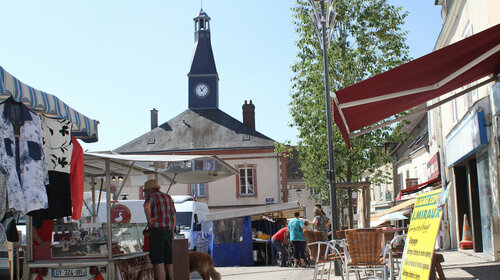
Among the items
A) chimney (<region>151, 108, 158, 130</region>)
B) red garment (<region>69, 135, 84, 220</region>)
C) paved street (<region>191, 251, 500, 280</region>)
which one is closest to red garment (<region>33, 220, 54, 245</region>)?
red garment (<region>69, 135, 84, 220</region>)

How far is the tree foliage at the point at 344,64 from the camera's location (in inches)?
858

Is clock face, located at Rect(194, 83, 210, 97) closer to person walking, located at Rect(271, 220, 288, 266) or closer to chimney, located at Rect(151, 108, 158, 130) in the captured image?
chimney, located at Rect(151, 108, 158, 130)

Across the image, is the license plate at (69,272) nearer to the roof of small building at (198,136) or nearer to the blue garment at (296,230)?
the blue garment at (296,230)

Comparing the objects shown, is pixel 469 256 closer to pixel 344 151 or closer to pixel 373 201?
pixel 344 151

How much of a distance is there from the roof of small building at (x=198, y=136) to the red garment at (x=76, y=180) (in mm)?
39645

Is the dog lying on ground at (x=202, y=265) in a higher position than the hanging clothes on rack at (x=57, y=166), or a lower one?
lower

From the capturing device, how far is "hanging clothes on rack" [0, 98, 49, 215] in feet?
19.7

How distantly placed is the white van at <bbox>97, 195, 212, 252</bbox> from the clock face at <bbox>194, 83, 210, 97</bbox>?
34150 millimetres

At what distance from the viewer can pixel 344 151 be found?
2155 cm

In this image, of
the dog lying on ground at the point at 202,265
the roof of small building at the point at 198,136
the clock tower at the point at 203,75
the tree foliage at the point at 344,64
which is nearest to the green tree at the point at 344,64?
the tree foliage at the point at 344,64

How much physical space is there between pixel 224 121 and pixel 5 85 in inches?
1840

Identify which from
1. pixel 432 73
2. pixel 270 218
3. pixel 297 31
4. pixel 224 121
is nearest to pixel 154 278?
pixel 432 73

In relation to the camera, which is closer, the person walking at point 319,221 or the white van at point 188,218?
the person walking at point 319,221

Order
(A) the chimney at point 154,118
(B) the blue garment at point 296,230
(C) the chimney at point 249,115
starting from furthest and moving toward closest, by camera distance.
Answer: (A) the chimney at point 154,118 → (C) the chimney at point 249,115 → (B) the blue garment at point 296,230
